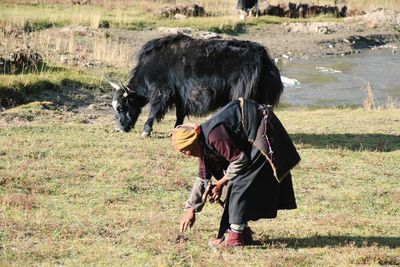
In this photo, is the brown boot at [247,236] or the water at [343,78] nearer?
the brown boot at [247,236]

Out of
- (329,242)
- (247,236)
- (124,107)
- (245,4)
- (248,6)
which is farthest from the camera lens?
(248,6)

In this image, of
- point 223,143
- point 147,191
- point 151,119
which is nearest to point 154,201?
point 147,191

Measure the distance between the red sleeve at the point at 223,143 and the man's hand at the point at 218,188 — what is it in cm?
18

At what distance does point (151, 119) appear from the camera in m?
11.3

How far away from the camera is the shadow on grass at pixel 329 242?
20.8ft

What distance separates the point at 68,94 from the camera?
1485 centimetres

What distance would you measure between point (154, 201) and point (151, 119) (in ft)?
12.0

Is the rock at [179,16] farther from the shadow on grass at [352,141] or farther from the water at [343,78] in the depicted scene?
the shadow on grass at [352,141]

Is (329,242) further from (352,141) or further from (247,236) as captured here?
(352,141)

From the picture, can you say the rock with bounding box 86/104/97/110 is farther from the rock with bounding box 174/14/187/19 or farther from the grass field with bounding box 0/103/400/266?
the rock with bounding box 174/14/187/19

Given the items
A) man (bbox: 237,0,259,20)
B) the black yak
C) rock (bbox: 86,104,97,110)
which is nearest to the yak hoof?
the black yak

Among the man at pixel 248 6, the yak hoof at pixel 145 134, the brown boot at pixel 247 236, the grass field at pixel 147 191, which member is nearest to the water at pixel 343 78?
the grass field at pixel 147 191

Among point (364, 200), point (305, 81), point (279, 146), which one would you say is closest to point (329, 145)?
point (364, 200)

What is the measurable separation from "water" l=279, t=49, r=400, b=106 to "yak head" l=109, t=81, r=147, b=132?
256 inches
